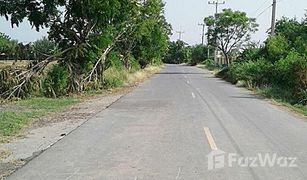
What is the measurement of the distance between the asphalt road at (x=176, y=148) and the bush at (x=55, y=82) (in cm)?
727

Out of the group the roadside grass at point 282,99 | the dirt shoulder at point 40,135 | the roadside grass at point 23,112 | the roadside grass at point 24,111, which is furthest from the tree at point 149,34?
the dirt shoulder at point 40,135

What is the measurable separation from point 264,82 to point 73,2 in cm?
1418

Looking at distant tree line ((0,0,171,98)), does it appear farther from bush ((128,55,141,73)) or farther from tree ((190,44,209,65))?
tree ((190,44,209,65))

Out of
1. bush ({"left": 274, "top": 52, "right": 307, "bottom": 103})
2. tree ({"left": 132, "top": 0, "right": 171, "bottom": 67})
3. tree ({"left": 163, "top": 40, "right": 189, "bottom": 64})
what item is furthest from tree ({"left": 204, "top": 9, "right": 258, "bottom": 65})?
tree ({"left": 163, "top": 40, "right": 189, "bottom": 64})

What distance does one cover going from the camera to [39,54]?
23812 millimetres

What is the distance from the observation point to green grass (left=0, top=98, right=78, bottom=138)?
1220 centimetres

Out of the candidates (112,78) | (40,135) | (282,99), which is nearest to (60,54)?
(112,78)

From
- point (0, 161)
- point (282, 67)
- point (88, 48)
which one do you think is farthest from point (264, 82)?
point (0, 161)

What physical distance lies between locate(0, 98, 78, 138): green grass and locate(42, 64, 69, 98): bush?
1754mm

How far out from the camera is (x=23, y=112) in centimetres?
1575

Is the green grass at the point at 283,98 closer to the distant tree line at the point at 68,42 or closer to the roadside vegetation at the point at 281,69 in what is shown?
the roadside vegetation at the point at 281,69

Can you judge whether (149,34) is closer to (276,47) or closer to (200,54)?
(276,47)

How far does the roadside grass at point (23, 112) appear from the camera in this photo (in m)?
12.0

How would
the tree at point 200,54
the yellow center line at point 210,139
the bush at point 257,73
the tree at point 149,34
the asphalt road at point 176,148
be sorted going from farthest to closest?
the tree at point 200,54, the tree at point 149,34, the bush at point 257,73, the yellow center line at point 210,139, the asphalt road at point 176,148
